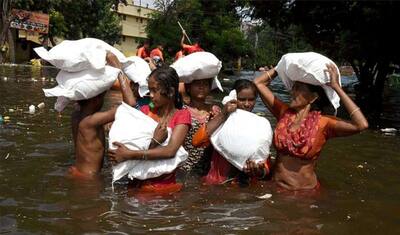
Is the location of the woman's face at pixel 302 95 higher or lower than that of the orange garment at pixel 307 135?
higher

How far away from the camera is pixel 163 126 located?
4.14m

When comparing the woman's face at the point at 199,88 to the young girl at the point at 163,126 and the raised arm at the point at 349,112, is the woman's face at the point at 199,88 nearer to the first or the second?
the young girl at the point at 163,126

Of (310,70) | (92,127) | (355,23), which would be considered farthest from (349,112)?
(355,23)

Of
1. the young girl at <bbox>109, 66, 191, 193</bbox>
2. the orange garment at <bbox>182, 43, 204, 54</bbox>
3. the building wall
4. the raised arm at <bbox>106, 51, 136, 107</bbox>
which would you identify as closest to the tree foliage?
the building wall

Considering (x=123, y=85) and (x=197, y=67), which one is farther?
(x=197, y=67)

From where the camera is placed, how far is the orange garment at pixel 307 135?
427 centimetres

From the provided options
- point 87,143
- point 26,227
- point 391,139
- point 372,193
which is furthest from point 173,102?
Answer: point 391,139

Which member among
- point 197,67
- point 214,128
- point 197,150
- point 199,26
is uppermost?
point 199,26

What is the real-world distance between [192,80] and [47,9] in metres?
34.4

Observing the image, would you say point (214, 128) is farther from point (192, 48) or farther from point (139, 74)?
point (192, 48)

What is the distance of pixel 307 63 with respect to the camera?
4.20 meters

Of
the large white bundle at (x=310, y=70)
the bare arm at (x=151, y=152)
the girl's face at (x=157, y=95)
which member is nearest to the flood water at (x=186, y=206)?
the bare arm at (x=151, y=152)

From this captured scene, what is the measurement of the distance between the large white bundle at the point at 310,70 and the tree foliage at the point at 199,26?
123 ft

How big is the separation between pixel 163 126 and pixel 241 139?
66cm
